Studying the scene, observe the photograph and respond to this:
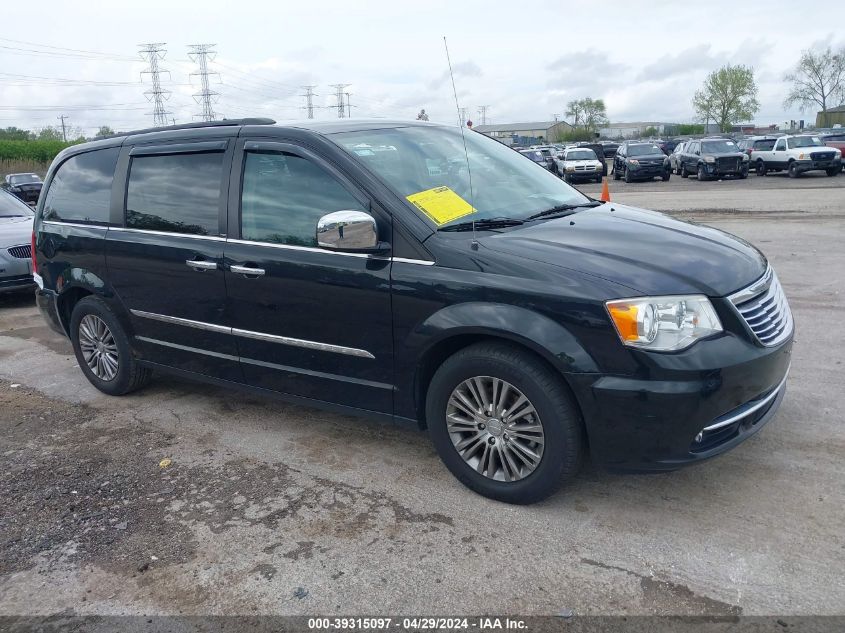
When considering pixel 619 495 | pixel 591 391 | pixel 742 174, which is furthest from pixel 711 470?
pixel 742 174

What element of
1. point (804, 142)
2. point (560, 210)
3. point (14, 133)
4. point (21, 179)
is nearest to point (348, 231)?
point (560, 210)

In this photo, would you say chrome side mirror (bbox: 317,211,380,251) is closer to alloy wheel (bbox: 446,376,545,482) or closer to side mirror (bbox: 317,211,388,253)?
side mirror (bbox: 317,211,388,253)

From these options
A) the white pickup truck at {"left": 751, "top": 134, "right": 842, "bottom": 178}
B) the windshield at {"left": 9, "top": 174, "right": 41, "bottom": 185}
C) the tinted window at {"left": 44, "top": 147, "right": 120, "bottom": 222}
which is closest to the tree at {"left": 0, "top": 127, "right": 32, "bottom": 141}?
the windshield at {"left": 9, "top": 174, "right": 41, "bottom": 185}

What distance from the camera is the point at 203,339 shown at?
4.71 m

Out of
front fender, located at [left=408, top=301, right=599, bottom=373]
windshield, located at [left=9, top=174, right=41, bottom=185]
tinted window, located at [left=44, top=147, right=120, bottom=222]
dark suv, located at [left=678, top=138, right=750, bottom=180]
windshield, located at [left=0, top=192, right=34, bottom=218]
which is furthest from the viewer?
windshield, located at [left=9, top=174, right=41, bottom=185]

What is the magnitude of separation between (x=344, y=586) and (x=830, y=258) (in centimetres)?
876

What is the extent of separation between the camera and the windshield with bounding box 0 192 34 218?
10.5m

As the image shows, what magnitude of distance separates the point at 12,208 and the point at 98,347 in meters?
6.47

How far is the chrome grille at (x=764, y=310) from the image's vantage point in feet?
11.2

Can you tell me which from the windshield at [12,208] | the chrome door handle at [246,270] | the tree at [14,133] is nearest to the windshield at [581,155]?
the windshield at [12,208]

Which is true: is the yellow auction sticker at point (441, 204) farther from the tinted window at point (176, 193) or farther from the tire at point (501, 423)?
the tinted window at point (176, 193)

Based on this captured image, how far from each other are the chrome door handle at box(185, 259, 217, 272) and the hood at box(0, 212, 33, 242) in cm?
595

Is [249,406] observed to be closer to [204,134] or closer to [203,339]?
[203,339]

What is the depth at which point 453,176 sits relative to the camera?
4277 mm
